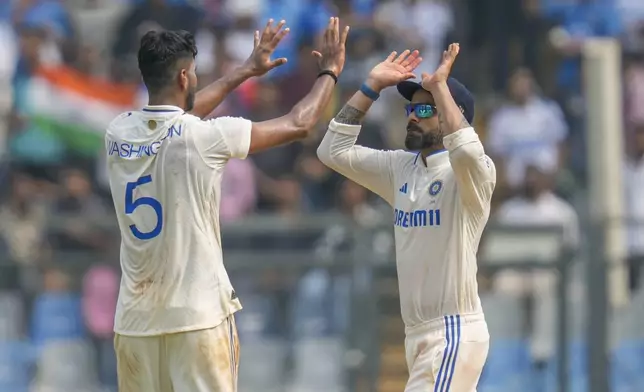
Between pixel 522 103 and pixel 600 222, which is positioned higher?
pixel 522 103

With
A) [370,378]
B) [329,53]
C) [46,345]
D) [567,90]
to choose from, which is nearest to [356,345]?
[370,378]

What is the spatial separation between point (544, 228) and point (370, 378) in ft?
6.99

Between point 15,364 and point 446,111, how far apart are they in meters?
6.94

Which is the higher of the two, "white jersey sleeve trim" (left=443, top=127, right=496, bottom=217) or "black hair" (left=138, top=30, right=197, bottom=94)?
"black hair" (left=138, top=30, right=197, bottom=94)

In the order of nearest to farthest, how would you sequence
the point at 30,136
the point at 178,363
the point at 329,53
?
the point at 178,363 → the point at 329,53 → the point at 30,136

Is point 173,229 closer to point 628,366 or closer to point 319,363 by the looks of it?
point 319,363

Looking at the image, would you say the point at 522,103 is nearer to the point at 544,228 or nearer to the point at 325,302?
the point at 544,228

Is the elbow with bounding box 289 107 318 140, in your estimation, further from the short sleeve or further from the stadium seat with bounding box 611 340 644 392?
the stadium seat with bounding box 611 340 644 392

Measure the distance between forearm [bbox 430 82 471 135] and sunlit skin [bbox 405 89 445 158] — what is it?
0.34 m

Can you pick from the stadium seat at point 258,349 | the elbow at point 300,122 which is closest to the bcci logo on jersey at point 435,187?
the elbow at point 300,122

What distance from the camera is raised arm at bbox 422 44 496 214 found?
7.26 meters

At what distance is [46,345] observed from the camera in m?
12.9

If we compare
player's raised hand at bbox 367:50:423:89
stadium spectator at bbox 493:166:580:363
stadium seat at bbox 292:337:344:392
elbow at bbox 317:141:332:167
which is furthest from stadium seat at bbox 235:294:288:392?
player's raised hand at bbox 367:50:423:89

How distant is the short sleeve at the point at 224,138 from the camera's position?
7141 mm
